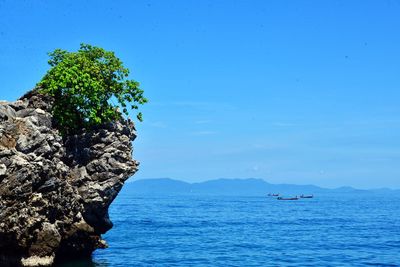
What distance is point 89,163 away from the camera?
4725 centimetres

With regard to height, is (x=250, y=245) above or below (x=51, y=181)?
below

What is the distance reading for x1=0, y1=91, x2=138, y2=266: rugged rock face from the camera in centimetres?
3697

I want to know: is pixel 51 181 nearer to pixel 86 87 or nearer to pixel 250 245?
pixel 86 87

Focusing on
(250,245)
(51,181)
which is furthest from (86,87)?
(250,245)

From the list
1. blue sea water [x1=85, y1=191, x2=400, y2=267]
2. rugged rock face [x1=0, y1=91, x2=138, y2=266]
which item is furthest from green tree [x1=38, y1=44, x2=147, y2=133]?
blue sea water [x1=85, y1=191, x2=400, y2=267]

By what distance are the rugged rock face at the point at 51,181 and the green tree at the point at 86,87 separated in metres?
1.27

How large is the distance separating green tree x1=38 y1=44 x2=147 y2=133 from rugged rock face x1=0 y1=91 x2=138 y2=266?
50.2 inches

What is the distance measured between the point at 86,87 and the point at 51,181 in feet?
33.8

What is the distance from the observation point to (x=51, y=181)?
3975 cm

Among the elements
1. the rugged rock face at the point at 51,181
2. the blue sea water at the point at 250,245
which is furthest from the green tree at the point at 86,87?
the blue sea water at the point at 250,245

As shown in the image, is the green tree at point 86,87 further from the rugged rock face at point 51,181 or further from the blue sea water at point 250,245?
the blue sea water at point 250,245

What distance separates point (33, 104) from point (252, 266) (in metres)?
25.7

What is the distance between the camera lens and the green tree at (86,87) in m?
45.0

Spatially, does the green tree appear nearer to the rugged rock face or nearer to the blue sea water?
the rugged rock face
